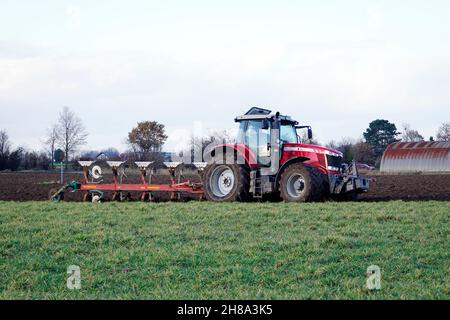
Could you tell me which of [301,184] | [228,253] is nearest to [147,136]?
[301,184]

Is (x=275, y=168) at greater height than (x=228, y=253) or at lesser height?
greater

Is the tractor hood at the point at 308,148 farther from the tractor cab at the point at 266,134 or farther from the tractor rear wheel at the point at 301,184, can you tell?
the tractor rear wheel at the point at 301,184

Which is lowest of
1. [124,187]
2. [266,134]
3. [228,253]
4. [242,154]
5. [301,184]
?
[228,253]

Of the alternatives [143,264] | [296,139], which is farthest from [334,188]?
[143,264]

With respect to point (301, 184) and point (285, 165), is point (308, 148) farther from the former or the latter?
point (301, 184)

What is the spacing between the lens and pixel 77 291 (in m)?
6.99

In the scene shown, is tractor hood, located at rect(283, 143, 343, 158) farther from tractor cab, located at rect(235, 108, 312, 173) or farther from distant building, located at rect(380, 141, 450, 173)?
distant building, located at rect(380, 141, 450, 173)

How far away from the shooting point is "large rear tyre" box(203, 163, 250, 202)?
18188mm

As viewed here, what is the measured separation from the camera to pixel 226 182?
19.0 m

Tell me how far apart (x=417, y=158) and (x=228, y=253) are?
44.3m

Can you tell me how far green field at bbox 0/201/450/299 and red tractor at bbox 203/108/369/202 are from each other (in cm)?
341

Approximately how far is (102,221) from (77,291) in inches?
225

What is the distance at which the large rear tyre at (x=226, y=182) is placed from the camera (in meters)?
18.2
